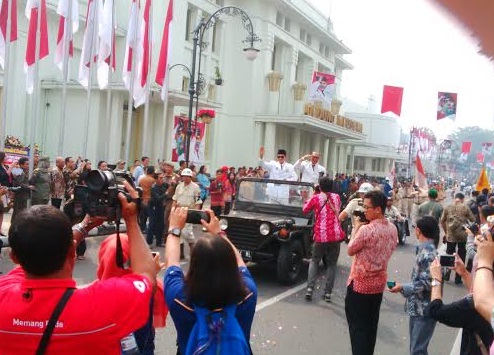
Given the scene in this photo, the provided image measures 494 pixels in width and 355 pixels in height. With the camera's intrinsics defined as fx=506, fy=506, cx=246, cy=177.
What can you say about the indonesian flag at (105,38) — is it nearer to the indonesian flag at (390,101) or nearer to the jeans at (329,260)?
the indonesian flag at (390,101)

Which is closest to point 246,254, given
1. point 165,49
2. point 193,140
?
point 165,49

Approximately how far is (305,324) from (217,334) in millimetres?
4430

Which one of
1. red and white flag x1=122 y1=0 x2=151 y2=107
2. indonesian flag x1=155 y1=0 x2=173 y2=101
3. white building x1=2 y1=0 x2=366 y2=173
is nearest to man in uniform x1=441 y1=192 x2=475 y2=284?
white building x1=2 y1=0 x2=366 y2=173

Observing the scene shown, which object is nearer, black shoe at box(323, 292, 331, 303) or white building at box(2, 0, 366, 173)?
black shoe at box(323, 292, 331, 303)

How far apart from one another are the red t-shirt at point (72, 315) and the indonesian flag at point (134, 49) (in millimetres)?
15738

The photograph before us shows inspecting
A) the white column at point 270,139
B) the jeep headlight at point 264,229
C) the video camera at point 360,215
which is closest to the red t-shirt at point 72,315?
the video camera at point 360,215

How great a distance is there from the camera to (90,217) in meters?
2.14

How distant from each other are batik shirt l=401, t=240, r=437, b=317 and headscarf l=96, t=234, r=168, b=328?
2375mm

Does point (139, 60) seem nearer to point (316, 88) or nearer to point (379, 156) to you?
point (316, 88)

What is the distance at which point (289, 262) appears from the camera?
8008mm

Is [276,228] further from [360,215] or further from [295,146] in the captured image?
[295,146]

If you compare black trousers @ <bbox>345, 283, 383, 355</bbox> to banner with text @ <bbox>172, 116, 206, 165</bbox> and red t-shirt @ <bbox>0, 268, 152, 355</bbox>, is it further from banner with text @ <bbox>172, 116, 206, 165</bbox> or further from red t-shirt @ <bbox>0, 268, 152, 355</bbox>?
banner with text @ <bbox>172, 116, 206, 165</bbox>

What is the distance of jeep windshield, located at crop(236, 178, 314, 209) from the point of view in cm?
910

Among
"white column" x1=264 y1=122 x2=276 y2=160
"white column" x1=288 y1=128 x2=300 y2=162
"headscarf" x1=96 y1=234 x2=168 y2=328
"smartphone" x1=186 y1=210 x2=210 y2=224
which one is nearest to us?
"headscarf" x1=96 y1=234 x2=168 y2=328
